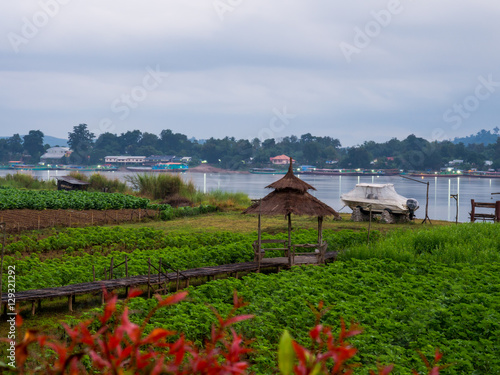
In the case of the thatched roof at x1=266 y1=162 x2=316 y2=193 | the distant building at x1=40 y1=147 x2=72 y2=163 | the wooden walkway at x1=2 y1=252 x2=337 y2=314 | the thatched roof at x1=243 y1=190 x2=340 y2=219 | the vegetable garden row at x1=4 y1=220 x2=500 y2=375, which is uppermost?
the distant building at x1=40 y1=147 x2=72 y2=163

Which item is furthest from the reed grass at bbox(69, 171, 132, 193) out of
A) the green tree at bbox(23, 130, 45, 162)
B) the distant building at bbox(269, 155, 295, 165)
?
the green tree at bbox(23, 130, 45, 162)

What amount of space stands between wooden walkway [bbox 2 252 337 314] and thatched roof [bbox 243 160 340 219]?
4.30ft

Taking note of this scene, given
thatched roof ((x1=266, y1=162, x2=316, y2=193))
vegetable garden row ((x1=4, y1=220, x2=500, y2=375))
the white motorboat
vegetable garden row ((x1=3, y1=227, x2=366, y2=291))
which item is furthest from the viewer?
the white motorboat

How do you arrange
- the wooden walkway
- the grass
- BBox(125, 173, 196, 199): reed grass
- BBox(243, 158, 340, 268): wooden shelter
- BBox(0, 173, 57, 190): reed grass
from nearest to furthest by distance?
the wooden walkway < BBox(243, 158, 340, 268): wooden shelter < the grass < BBox(125, 173, 196, 199): reed grass < BBox(0, 173, 57, 190): reed grass

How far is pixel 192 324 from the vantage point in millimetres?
7957

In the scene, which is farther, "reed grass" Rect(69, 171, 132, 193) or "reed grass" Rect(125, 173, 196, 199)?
"reed grass" Rect(69, 171, 132, 193)

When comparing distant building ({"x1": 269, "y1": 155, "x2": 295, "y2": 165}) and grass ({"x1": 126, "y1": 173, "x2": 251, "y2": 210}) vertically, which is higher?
distant building ({"x1": 269, "y1": 155, "x2": 295, "y2": 165})

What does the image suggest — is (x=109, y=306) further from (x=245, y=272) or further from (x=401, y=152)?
(x=401, y=152)

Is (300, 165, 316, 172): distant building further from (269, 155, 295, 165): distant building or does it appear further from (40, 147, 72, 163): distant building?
(40, 147, 72, 163): distant building

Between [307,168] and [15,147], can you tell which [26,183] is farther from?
[15,147]

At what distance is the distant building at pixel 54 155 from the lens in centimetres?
12056

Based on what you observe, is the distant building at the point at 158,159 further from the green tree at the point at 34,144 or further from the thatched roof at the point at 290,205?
the thatched roof at the point at 290,205

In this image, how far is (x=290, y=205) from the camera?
14.8 meters

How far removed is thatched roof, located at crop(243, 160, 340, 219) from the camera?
14.7m
